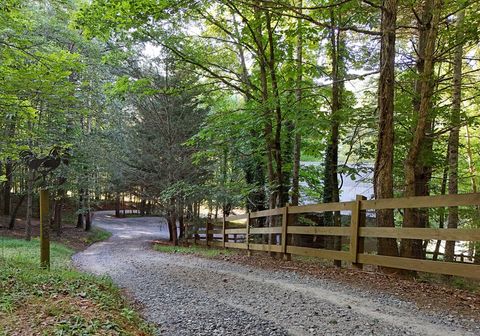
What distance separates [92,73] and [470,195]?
1580 cm

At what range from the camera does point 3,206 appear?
80.3ft

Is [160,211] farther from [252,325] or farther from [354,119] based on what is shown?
[252,325]

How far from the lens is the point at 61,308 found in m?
3.61

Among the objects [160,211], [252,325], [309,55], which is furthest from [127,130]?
[252,325]

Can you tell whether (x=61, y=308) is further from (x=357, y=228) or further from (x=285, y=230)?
(x=285, y=230)

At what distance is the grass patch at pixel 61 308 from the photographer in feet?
10.1

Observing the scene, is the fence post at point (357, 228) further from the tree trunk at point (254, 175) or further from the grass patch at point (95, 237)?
the grass patch at point (95, 237)

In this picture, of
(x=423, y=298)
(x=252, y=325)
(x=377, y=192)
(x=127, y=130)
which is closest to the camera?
(x=252, y=325)

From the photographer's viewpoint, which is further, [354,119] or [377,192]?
[354,119]

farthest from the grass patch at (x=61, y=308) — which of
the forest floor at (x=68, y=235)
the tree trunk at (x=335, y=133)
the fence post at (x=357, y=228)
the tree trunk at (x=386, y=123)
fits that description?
the forest floor at (x=68, y=235)

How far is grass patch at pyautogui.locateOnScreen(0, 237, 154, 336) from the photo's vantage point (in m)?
3.09

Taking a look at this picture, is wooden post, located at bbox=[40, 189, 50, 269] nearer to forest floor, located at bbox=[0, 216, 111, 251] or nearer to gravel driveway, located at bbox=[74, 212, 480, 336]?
gravel driveway, located at bbox=[74, 212, 480, 336]

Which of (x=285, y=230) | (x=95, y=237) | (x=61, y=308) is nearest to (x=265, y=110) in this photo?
(x=285, y=230)

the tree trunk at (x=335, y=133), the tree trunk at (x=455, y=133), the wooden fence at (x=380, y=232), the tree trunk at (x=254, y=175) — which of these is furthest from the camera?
the tree trunk at (x=254, y=175)
